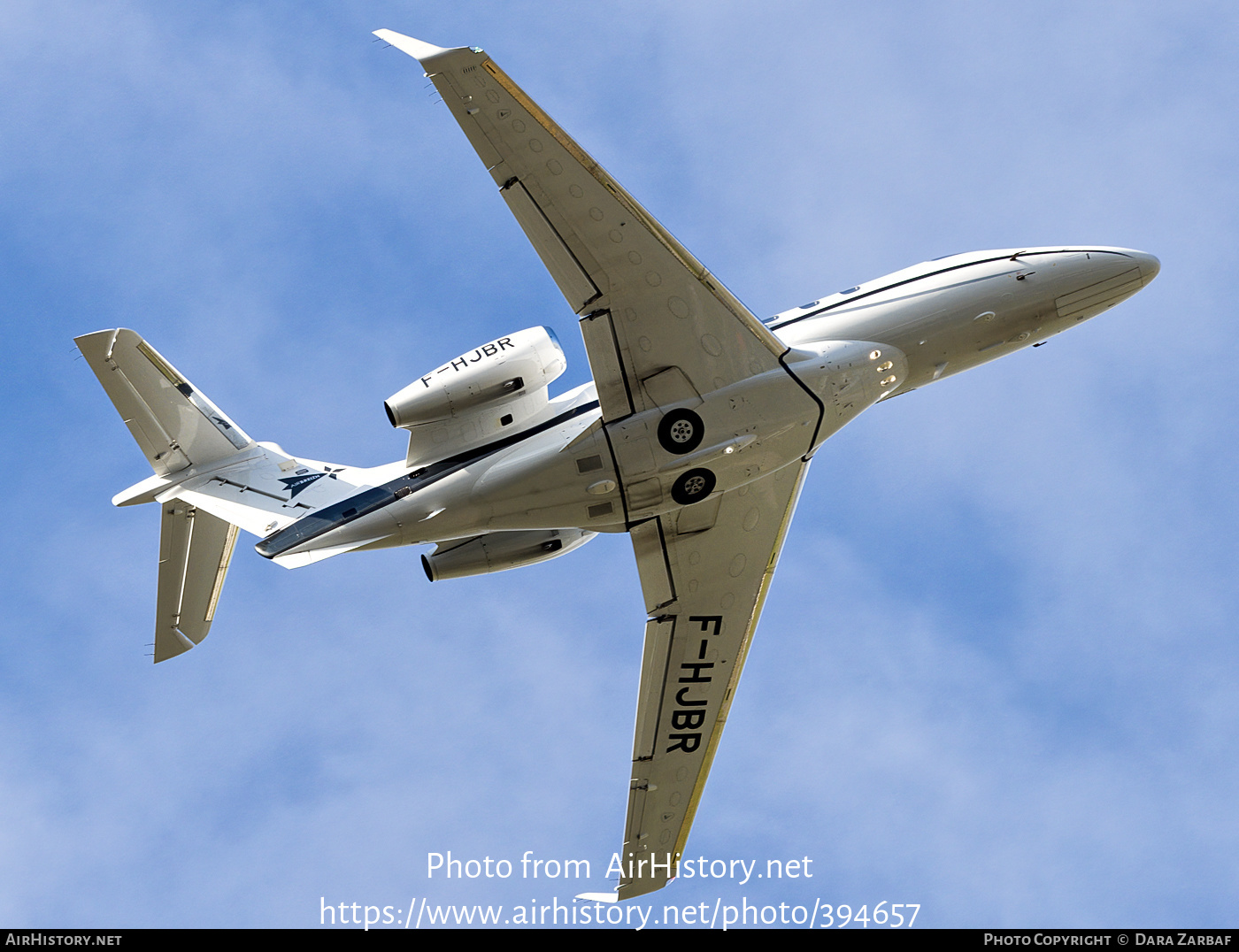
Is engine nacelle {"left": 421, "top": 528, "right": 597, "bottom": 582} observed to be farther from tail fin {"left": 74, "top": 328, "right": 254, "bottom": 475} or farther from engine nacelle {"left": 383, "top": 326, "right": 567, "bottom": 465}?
tail fin {"left": 74, "top": 328, "right": 254, "bottom": 475}

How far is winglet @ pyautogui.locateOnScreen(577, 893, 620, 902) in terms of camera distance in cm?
2280

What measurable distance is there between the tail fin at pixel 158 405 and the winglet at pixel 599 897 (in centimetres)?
1077

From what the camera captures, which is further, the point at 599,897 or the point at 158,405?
the point at 599,897

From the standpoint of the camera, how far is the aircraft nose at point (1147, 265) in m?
21.5

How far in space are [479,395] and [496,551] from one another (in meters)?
3.16

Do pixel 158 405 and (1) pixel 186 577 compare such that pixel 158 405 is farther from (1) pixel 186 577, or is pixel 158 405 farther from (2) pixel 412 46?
(2) pixel 412 46

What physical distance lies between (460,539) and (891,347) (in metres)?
8.18

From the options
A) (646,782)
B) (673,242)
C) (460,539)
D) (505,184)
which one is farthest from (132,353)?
(646,782)

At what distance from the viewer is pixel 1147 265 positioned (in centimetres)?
2159

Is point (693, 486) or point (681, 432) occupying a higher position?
point (681, 432)

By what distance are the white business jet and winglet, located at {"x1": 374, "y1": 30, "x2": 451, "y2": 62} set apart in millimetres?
282

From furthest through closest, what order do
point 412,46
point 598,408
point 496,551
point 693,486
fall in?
point 496,551
point 598,408
point 693,486
point 412,46

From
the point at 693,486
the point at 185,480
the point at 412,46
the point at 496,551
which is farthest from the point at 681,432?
the point at 185,480

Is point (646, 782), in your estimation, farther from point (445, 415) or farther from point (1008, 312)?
point (1008, 312)
